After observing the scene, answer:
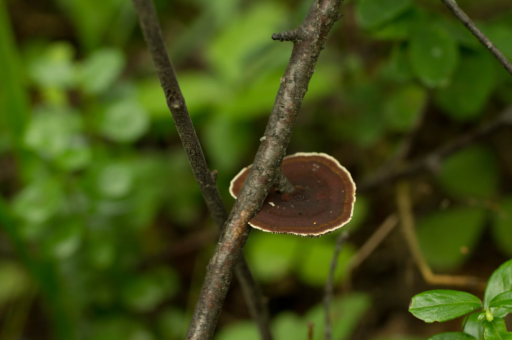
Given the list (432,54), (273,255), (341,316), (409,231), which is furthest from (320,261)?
(432,54)

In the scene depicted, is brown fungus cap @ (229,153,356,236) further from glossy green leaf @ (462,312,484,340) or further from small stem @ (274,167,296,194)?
glossy green leaf @ (462,312,484,340)

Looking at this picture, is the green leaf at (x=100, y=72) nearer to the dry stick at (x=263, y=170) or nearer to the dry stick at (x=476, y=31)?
the dry stick at (x=263, y=170)

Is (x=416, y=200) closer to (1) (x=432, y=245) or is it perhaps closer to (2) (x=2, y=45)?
(1) (x=432, y=245)

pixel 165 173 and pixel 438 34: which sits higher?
pixel 438 34

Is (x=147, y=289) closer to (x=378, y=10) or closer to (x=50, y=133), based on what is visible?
(x=50, y=133)

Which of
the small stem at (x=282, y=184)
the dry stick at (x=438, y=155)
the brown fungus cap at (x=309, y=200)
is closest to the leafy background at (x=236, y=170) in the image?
the dry stick at (x=438, y=155)

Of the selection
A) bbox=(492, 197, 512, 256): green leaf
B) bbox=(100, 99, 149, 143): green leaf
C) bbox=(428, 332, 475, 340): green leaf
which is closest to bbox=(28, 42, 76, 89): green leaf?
bbox=(100, 99, 149, 143): green leaf

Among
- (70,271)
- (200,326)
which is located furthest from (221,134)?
(200,326)

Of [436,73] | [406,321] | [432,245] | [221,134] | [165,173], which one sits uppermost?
[436,73]

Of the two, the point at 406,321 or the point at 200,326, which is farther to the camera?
the point at 406,321
